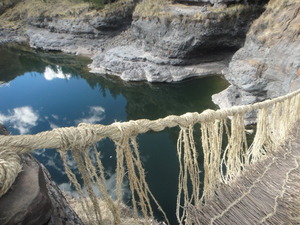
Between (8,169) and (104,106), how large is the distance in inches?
360

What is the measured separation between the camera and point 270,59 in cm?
657

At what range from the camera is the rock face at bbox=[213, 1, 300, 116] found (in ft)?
19.6

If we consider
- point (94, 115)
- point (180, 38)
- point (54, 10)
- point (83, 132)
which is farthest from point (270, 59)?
point (54, 10)

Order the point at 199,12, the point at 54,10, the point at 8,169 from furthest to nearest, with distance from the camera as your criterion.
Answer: the point at 54,10
the point at 199,12
the point at 8,169

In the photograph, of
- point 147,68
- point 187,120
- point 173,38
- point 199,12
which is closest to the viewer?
point 187,120

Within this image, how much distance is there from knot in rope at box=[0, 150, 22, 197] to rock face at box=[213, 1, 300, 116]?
20.2ft

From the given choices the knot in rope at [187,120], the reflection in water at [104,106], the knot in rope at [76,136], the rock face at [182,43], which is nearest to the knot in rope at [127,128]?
the knot in rope at [76,136]

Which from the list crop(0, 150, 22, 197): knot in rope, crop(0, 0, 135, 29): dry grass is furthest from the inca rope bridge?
crop(0, 0, 135, 29): dry grass

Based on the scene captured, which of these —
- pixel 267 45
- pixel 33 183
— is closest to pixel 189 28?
pixel 267 45

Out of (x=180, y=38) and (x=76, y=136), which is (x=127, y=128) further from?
(x=180, y=38)

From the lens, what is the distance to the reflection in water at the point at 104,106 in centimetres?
592

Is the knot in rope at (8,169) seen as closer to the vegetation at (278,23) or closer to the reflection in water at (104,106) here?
the reflection in water at (104,106)

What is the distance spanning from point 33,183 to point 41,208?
9 centimetres

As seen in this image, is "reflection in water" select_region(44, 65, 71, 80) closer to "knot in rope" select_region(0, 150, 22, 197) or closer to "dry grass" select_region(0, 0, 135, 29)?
"dry grass" select_region(0, 0, 135, 29)
